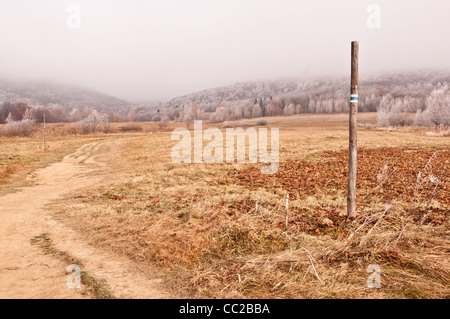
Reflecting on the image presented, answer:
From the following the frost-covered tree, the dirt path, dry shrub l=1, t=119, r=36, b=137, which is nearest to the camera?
the dirt path

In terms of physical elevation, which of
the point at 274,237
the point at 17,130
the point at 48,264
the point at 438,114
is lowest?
the point at 48,264

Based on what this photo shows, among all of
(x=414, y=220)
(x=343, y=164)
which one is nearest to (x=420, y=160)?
(x=343, y=164)

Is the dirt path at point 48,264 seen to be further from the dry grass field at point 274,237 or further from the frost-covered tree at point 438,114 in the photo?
the frost-covered tree at point 438,114

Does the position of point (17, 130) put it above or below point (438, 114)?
below

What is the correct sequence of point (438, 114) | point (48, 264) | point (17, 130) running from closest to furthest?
point (48, 264)
point (17, 130)
point (438, 114)

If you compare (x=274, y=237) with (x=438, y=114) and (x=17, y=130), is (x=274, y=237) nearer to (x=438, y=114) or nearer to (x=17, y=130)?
(x=17, y=130)

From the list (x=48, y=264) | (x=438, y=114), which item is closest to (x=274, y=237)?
(x=48, y=264)

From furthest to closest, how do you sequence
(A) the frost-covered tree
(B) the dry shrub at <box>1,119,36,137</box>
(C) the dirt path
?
(A) the frost-covered tree < (B) the dry shrub at <box>1,119,36,137</box> < (C) the dirt path

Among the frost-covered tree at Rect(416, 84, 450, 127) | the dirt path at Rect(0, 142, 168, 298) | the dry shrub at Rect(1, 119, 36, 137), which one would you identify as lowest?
the dirt path at Rect(0, 142, 168, 298)

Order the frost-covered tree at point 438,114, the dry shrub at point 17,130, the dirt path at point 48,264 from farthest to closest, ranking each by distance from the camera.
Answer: the frost-covered tree at point 438,114
the dry shrub at point 17,130
the dirt path at point 48,264

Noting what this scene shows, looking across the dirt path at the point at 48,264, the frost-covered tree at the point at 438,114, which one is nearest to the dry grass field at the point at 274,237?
the dirt path at the point at 48,264

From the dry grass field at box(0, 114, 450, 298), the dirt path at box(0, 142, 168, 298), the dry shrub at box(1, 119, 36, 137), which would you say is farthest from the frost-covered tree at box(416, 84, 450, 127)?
the dry shrub at box(1, 119, 36, 137)

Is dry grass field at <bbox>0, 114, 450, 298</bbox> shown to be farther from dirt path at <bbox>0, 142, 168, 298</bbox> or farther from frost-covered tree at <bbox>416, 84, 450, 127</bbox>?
frost-covered tree at <bbox>416, 84, 450, 127</bbox>
